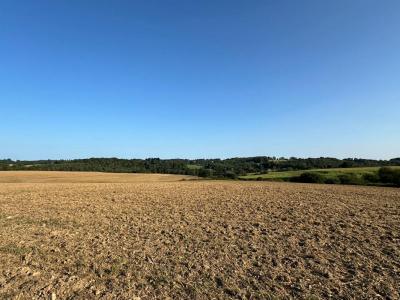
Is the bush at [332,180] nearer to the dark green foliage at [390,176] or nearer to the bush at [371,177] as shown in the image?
the bush at [371,177]

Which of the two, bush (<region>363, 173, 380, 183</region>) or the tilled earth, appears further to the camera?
bush (<region>363, 173, 380, 183</region>)

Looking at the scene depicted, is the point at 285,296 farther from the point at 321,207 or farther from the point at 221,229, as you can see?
the point at 321,207

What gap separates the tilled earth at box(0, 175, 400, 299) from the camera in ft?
26.2

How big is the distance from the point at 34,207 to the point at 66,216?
15.7 ft

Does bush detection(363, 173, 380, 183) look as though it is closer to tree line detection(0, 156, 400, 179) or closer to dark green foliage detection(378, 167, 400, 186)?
dark green foliage detection(378, 167, 400, 186)

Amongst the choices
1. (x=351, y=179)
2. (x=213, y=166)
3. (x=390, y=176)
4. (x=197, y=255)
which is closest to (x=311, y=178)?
(x=351, y=179)

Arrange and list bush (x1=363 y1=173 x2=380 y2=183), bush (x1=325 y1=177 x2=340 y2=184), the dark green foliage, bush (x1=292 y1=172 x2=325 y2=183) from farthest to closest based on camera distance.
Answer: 1. bush (x1=292 y1=172 x2=325 y2=183)
2. bush (x1=325 y1=177 x2=340 y2=184)
3. bush (x1=363 y1=173 x2=380 y2=183)
4. the dark green foliage

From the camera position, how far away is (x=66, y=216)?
1819 centimetres

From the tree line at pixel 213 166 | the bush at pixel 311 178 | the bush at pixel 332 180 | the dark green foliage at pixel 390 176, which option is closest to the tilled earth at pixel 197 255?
the dark green foliage at pixel 390 176

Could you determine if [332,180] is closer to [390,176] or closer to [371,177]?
[371,177]

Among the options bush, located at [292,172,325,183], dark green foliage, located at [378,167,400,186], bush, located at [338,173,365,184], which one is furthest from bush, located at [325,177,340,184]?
dark green foliage, located at [378,167,400,186]

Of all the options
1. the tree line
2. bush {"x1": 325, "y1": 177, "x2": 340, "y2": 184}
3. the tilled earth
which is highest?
the tree line

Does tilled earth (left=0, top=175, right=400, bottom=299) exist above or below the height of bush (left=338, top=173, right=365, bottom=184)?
below

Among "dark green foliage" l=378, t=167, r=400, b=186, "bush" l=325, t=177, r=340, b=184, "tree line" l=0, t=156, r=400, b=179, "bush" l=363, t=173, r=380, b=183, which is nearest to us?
"dark green foliage" l=378, t=167, r=400, b=186
